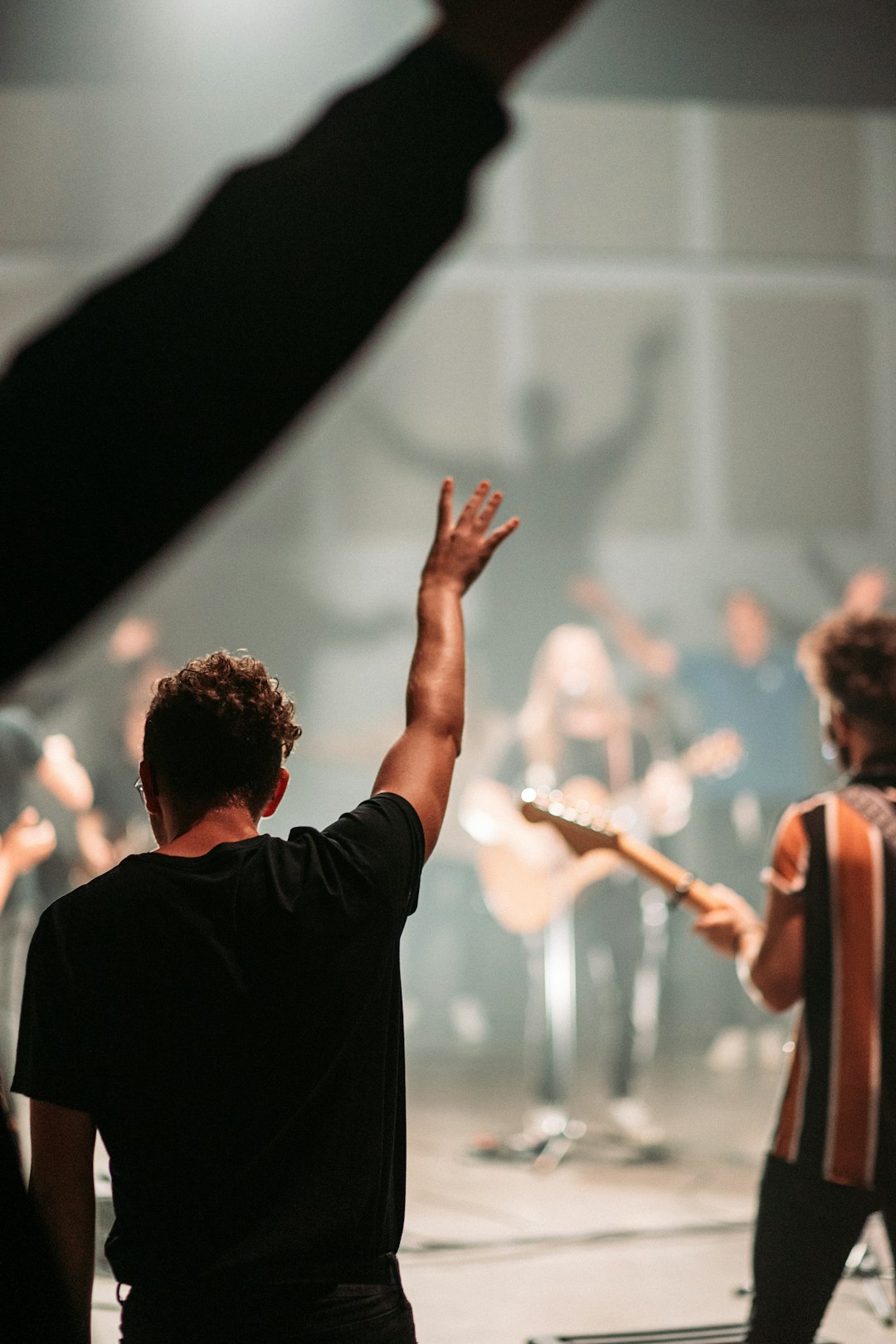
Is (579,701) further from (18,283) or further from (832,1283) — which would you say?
(18,283)

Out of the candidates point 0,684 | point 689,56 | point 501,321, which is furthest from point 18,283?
point 0,684

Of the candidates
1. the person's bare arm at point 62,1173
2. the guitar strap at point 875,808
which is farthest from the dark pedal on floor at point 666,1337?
the person's bare arm at point 62,1173

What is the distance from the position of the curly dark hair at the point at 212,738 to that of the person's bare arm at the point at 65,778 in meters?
3.37

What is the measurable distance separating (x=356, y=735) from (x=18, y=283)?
2.91 m

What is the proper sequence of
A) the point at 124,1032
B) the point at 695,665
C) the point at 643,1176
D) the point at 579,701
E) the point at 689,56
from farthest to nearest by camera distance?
the point at 695,665
the point at 579,701
the point at 643,1176
the point at 689,56
the point at 124,1032

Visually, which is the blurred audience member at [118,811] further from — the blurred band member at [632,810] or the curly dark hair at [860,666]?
the curly dark hair at [860,666]

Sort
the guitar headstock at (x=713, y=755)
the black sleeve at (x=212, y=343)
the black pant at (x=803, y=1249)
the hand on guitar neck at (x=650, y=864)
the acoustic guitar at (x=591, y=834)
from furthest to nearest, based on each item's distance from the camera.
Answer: the guitar headstock at (x=713, y=755) < the acoustic guitar at (x=591, y=834) < the hand on guitar neck at (x=650, y=864) < the black pant at (x=803, y=1249) < the black sleeve at (x=212, y=343)

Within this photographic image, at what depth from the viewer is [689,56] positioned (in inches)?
137

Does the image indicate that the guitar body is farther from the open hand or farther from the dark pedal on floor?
the open hand

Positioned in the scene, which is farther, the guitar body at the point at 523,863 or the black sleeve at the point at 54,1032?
the guitar body at the point at 523,863

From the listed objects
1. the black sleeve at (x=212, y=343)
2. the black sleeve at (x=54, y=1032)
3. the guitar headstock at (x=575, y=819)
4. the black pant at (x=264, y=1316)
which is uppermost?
the guitar headstock at (x=575, y=819)

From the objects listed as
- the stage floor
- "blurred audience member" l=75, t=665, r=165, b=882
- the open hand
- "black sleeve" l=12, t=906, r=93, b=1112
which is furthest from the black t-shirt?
"blurred audience member" l=75, t=665, r=165, b=882

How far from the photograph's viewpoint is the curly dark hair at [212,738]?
1.37 m

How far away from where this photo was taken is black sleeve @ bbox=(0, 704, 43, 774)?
4.12 m
